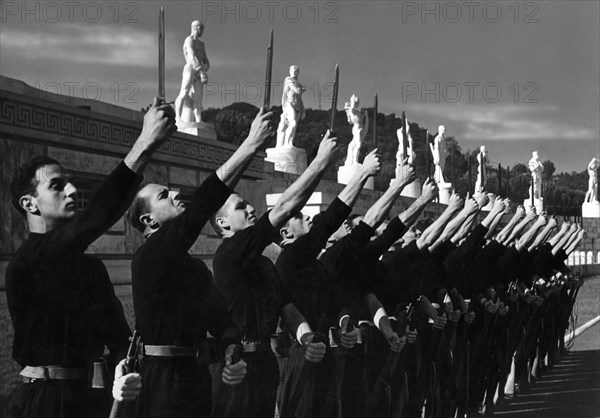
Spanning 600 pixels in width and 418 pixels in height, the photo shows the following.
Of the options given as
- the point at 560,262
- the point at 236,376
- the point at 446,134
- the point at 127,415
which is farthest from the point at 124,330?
the point at 560,262

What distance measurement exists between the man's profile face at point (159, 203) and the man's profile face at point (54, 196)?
1.75 feet

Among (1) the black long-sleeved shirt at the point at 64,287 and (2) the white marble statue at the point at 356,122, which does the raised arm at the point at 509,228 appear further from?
(1) the black long-sleeved shirt at the point at 64,287

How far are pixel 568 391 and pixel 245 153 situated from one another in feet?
27.1

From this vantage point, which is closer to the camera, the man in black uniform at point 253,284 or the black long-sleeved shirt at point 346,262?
the man in black uniform at point 253,284

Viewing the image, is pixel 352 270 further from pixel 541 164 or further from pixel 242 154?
pixel 541 164

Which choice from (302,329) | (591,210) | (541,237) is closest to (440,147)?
(541,237)

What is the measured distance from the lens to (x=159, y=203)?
4.31 meters

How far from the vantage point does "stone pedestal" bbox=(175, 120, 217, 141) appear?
5548 millimetres

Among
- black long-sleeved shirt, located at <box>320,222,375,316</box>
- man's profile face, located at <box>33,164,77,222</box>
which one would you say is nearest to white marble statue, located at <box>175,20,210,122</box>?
black long-sleeved shirt, located at <box>320,222,375,316</box>

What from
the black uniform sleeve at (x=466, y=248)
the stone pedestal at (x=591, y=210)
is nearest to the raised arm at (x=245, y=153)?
the black uniform sleeve at (x=466, y=248)

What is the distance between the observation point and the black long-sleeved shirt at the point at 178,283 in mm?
4051

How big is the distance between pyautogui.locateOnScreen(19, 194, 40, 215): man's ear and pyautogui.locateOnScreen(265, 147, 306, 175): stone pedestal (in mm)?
3270

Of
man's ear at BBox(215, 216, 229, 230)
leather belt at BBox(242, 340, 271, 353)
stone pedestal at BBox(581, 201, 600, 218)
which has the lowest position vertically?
leather belt at BBox(242, 340, 271, 353)

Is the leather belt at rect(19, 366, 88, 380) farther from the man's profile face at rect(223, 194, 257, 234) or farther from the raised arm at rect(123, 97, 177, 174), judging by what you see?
the man's profile face at rect(223, 194, 257, 234)
